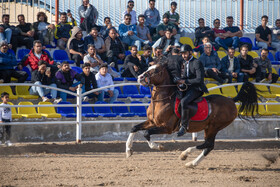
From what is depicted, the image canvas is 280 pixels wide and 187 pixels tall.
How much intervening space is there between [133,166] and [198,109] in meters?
1.76

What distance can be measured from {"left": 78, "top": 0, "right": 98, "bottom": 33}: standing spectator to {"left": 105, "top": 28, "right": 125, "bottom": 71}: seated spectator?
1186mm

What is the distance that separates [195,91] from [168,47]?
555cm

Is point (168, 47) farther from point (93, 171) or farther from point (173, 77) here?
point (93, 171)

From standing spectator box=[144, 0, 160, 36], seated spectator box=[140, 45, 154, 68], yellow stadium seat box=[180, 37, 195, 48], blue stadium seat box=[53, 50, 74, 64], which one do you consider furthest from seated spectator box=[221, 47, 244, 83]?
blue stadium seat box=[53, 50, 74, 64]

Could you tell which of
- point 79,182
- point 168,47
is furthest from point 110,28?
point 79,182

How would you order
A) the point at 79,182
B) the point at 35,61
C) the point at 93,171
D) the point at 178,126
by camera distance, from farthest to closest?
the point at 35,61, the point at 178,126, the point at 93,171, the point at 79,182

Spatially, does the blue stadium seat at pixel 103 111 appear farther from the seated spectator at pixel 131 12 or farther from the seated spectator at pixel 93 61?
the seated spectator at pixel 131 12

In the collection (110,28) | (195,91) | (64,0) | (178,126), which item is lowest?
(178,126)

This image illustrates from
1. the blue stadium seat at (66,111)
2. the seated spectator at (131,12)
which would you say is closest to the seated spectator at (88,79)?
the blue stadium seat at (66,111)

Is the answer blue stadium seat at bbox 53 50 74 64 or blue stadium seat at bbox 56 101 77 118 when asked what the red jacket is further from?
blue stadium seat at bbox 56 101 77 118

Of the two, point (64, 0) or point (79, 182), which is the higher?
point (64, 0)

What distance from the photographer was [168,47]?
14859mm

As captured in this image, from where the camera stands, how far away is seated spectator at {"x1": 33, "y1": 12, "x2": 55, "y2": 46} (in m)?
15.0

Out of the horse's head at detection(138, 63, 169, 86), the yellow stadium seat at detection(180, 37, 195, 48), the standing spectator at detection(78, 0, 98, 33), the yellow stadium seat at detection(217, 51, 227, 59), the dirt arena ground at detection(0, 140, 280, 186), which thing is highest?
the standing spectator at detection(78, 0, 98, 33)
